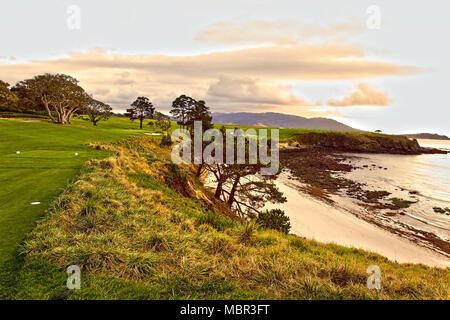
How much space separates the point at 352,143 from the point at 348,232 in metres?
89.4

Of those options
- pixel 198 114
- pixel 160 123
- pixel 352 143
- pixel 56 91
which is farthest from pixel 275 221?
pixel 352 143

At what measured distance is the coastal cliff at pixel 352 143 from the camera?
9512 cm

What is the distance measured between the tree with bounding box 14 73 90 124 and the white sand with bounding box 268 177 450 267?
55570 mm

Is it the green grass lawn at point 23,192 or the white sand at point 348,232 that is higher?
the green grass lawn at point 23,192

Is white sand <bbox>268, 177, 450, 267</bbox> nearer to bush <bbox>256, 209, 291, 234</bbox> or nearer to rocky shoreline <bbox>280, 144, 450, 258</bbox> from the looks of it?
rocky shoreline <bbox>280, 144, 450, 258</bbox>

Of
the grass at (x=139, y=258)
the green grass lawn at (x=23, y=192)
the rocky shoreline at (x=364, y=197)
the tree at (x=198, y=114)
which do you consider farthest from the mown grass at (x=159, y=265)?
the tree at (x=198, y=114)

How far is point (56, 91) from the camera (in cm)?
5075

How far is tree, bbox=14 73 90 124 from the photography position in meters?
50.5

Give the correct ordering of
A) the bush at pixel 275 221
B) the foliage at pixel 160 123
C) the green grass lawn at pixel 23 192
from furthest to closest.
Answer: the foliage at pixel 160 123 → the bush at pixel 275 221 → the green grass lawn at pixel 23 192

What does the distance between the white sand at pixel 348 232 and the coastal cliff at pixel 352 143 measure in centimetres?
6786

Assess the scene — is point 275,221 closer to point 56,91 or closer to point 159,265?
point 159,265

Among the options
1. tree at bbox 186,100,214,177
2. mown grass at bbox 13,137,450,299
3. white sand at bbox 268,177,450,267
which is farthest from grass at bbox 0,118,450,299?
tree at bbox 186,100,214,177

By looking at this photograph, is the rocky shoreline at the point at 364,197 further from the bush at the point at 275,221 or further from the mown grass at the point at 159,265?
the mown grass at the point at 159,265
